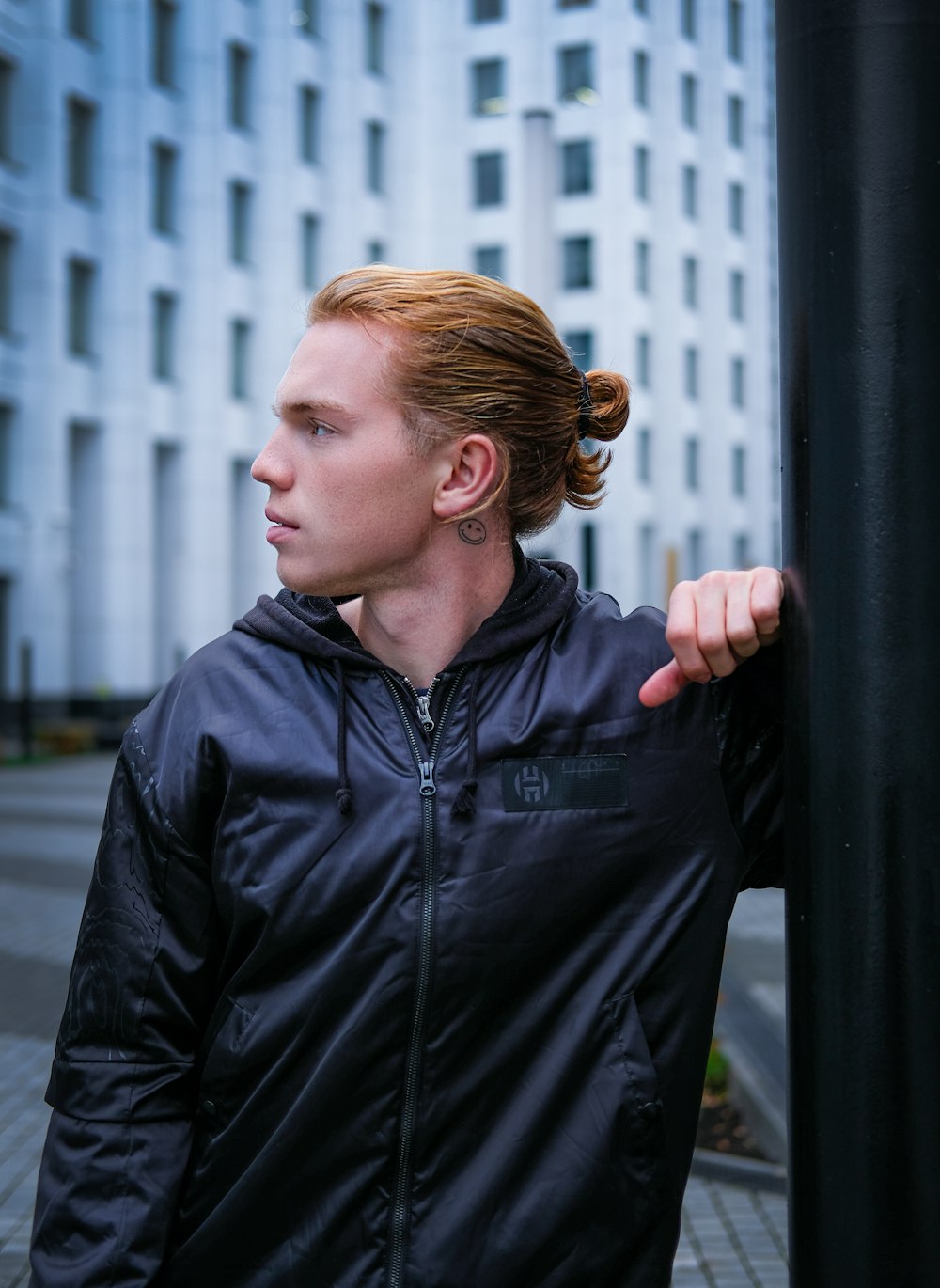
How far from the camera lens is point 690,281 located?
51344 millimetres

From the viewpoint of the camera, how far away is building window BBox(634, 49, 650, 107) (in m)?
45.2

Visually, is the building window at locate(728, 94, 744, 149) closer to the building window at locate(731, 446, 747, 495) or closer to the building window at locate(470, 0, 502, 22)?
the building window at locate(470, 0, 502, 22)

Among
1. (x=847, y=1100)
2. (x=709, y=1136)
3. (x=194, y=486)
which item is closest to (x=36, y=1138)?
(x=709, y=1136)

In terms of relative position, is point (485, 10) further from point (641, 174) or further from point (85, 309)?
point (85, 309)

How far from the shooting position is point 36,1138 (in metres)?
5.80

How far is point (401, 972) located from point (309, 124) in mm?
40149

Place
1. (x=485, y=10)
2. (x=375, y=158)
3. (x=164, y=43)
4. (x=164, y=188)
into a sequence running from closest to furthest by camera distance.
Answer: (x=164, y=43), (x=164, y=188), (x=375, y=158), (x=485, y=10)

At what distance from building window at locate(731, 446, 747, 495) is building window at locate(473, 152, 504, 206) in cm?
1140

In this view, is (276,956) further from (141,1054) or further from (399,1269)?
(399,1269)

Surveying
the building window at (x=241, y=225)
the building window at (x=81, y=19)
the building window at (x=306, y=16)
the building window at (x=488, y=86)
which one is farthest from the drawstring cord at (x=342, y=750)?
the building window at (x=488, y=86)

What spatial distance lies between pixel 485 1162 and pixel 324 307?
38.0 inches

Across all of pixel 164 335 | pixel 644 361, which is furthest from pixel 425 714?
pixel 644 361

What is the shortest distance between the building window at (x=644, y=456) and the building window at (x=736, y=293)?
5.98 metres

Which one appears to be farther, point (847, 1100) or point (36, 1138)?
point (36, 1138)
